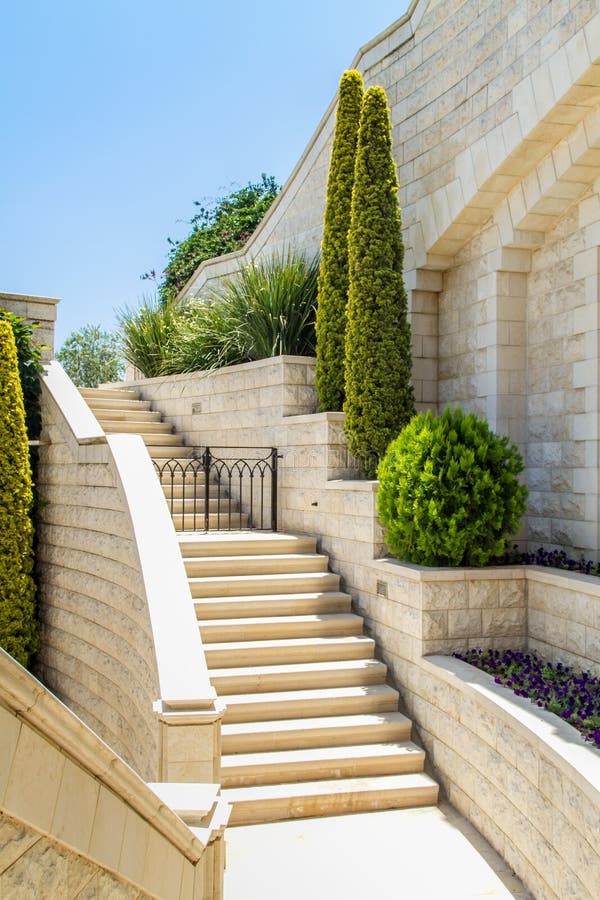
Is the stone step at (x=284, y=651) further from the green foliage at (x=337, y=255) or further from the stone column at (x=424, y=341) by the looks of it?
the stone column at (x=424, y=341)

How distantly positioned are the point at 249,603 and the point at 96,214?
768 inches

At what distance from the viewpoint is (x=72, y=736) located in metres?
1.84

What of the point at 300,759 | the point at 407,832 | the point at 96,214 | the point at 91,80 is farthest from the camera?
the point at 96,214

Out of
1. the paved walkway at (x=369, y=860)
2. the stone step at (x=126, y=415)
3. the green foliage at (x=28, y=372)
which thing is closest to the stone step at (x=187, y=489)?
the stone step at (x=126, y=415)

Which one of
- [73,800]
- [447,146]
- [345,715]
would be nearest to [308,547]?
[345,715]

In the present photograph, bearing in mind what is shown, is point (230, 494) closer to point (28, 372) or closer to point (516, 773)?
point (28, 372)

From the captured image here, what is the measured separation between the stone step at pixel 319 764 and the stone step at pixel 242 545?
97.9 inches

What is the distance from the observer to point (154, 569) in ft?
20.4

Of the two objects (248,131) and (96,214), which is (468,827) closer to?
(248,131)

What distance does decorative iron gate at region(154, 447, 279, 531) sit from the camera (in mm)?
9250

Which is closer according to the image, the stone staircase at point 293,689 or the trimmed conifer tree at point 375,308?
the stone staircase at point 293,689

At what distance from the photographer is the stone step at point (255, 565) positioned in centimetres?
786

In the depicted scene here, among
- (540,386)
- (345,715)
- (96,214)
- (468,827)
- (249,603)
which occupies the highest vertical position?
(96,214)

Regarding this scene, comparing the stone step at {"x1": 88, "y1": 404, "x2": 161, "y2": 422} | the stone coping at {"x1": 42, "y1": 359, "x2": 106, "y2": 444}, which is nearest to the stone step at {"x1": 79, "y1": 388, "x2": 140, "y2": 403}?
the stone step at {"x1": 88, "y1": 404, "x2": 161, "y2": 422}
